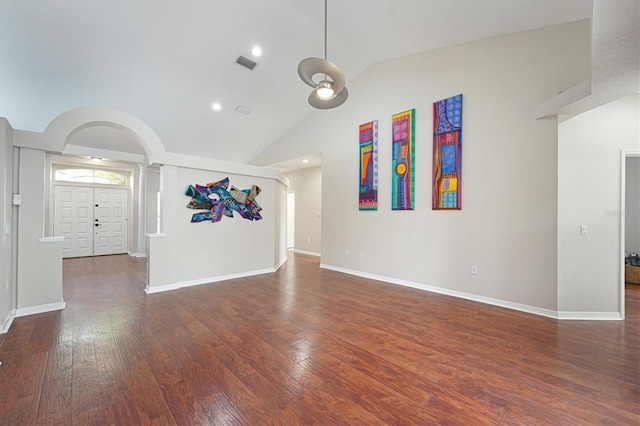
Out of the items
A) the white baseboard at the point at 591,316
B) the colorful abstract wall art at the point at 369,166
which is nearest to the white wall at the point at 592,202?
the white baseboard at the point at 591,316

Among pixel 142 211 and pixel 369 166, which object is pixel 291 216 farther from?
pixel 369 166

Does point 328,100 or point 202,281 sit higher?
point 328,100

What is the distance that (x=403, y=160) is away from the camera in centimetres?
502

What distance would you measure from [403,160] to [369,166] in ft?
2.67

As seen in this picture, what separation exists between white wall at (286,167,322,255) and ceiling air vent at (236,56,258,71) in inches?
159

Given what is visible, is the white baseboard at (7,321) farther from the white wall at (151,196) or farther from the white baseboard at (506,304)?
the white baseboard at (506,304)

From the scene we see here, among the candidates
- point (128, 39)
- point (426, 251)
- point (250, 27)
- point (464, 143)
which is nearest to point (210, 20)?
point (250, 27)

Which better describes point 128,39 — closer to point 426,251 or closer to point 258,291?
point 258,291

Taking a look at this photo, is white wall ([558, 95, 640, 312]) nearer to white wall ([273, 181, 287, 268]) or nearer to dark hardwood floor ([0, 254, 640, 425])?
dark hardwood floor ([0, 254, 640, 425])

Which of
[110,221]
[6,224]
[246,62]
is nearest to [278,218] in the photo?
[246,62]

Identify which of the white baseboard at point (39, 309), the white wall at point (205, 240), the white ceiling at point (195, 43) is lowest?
the white baseboard at point (39, 309)

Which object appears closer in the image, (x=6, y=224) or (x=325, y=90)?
(x=325, y=90)

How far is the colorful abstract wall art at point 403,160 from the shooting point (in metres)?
4.89

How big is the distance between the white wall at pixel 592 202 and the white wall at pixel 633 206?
2.92 m
